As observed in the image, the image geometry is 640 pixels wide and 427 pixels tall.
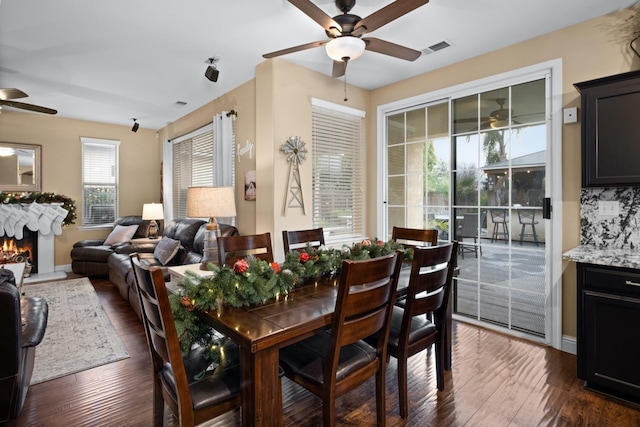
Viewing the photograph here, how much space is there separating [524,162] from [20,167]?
757 cm

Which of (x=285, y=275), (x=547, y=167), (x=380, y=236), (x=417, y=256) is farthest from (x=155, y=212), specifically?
(x=547, y=167)

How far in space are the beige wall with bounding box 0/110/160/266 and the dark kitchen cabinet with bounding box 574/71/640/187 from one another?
7.22 m

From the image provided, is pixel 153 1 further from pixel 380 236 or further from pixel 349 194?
pixel 380 236

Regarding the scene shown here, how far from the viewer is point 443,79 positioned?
371 cm

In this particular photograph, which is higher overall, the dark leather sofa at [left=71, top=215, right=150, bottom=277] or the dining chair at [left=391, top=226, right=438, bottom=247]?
the dining chair at [left=391, top=226, right=438, bottom=247]

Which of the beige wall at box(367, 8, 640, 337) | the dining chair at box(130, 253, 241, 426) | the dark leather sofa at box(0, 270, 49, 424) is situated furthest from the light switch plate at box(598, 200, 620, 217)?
the dark leather sofa at box(0, 270, 49, 424)

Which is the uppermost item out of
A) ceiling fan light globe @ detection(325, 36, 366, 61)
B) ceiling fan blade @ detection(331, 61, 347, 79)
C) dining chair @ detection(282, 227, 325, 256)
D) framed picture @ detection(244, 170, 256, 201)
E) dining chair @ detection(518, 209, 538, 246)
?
ceiling fan blade @ detection(331, 61, 347, 79)

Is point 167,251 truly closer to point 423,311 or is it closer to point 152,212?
point 152,212

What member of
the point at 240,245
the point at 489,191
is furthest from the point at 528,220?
the point at 240,245

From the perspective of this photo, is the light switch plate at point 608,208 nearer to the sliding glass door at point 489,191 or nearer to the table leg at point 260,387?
the sliding glass door at point 489,191

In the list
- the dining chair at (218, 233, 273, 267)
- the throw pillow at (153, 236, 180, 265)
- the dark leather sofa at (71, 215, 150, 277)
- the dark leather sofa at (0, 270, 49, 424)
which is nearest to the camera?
the dark leather sofa at (0, 270, 49, 424)

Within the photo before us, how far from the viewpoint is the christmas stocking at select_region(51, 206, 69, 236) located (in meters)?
5.70

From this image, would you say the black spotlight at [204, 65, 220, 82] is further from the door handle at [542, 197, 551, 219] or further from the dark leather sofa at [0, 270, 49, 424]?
the door handle at [542, 197, 551, 219]

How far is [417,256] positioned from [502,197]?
6.47 ft
